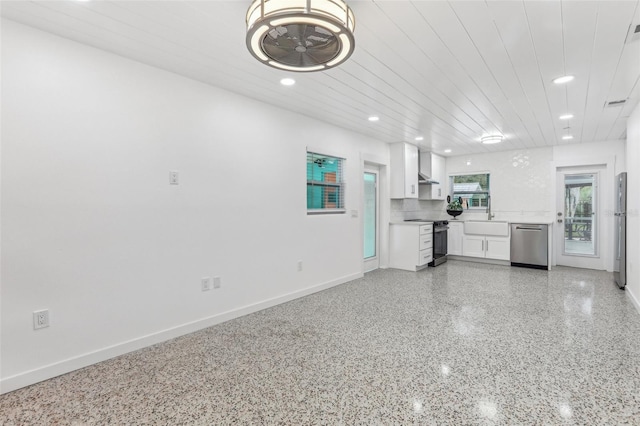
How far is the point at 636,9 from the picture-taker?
1.96 metres

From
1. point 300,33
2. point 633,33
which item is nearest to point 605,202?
point 633,33

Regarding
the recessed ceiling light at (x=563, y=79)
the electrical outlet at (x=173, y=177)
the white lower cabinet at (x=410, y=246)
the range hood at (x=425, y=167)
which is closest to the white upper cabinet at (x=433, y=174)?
the range hood at (x=425, y=167)

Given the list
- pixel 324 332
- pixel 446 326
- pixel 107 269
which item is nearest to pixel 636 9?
pixel 446 326

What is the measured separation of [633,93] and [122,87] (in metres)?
5.00

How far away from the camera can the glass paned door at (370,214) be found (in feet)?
19.1

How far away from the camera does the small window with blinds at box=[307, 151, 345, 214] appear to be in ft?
14.7

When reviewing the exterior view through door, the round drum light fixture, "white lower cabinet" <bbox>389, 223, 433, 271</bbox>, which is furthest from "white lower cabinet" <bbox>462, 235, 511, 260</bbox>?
the round drum light fixture

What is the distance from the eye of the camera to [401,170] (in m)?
5.94

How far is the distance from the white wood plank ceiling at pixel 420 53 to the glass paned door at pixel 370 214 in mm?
1756

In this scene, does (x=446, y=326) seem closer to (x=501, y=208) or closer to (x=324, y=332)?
(x=324, y=332)

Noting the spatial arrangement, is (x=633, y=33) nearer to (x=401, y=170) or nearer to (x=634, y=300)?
(x=634, y=300)

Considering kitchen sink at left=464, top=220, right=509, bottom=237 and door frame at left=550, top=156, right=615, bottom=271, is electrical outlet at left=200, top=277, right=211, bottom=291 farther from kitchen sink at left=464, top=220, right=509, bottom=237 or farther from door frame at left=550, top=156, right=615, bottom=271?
door frame at left=550, top=156, right=615, bottom=271

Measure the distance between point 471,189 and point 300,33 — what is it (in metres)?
6.73

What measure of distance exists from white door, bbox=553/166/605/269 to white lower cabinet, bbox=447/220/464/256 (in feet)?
5.66
